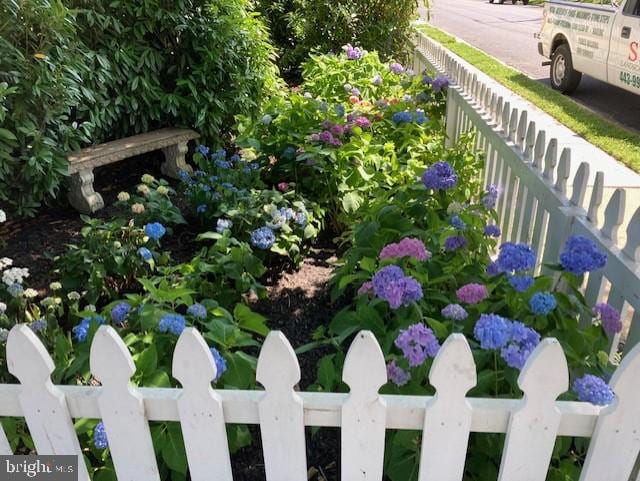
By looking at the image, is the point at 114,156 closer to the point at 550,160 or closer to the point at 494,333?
the point at 550,160

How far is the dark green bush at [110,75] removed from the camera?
3400 millimetres

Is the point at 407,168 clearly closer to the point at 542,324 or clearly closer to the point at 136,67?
the point at 542,324

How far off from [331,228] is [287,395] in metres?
2.36

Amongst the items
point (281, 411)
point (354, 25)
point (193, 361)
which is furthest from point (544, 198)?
point (354, 25)

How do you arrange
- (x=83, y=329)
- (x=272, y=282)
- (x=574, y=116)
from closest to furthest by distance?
1. (x=83, y=329)
2. (x=272, y=282)
3. (x=574, y=116)

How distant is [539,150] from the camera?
249 cm

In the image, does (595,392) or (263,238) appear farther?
(263,238)

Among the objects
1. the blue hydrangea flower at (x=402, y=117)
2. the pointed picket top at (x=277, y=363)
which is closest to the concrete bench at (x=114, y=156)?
the blue hydrangea flower at (x=402, y=117)

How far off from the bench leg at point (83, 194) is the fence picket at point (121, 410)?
9.33 ft

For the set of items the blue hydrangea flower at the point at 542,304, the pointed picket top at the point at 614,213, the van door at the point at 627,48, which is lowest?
the blue hydrangea flower at the point at 542,304

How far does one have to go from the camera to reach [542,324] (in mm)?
1607

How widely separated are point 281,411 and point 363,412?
0.20 meters

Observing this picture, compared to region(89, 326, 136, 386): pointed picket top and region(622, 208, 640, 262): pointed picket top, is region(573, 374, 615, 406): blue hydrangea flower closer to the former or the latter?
region(622, 208, 640, 262): pointed picket top

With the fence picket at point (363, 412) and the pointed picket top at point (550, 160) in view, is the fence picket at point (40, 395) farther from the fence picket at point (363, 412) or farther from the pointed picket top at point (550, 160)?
the pointed picket top at point (550, 160)
